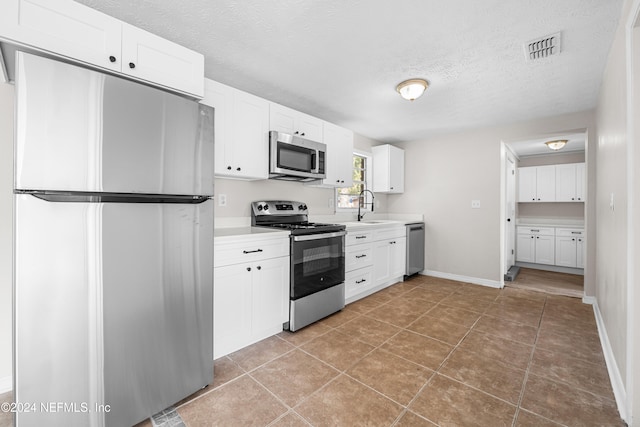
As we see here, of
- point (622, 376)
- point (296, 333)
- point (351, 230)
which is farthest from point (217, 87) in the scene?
point (622, 376)

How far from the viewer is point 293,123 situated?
295cm

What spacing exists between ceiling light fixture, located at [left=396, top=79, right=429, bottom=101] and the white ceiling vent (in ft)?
2.55

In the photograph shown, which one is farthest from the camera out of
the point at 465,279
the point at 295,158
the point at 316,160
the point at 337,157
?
the point at 465,279

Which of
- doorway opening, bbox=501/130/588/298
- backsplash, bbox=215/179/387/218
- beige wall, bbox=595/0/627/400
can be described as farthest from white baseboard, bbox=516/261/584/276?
backsplash, bbox=215/179/387/218

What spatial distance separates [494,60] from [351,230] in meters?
2.04

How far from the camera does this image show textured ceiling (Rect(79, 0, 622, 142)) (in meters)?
1.69

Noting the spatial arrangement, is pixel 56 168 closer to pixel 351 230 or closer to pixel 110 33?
Answer: pixel 110 33

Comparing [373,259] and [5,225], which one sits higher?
[5,225]

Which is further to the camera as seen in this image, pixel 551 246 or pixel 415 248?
pixel 551 246

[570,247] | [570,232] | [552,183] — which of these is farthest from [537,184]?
[570,247]

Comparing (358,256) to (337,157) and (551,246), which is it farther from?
(551,246)

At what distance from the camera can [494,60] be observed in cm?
225

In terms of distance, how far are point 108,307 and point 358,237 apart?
2.51 metres

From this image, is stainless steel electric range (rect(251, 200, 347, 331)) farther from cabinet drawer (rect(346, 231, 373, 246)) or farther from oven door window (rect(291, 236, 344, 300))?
cabinet drawer (rect(346, 231, 373, 246))
